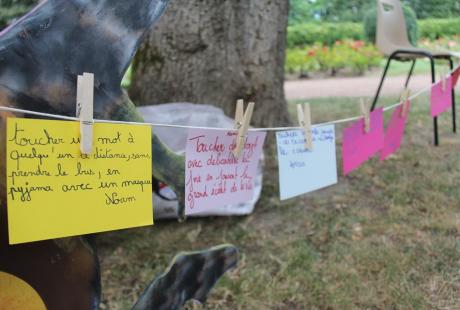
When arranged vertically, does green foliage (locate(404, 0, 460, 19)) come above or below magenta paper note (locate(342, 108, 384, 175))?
above

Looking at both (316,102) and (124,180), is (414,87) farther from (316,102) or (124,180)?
(124,180)

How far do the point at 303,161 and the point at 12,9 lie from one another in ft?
3.03

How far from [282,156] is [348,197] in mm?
1201

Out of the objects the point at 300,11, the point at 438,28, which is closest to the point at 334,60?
the point at 438,28

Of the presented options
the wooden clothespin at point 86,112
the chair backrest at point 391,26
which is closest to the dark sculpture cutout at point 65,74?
the wooden clothespin at point 86,112

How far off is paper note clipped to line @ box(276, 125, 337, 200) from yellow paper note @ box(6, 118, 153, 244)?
1.42 ft

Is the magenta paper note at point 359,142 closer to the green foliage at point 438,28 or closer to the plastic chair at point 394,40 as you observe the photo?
the plastic chair at point 394,40

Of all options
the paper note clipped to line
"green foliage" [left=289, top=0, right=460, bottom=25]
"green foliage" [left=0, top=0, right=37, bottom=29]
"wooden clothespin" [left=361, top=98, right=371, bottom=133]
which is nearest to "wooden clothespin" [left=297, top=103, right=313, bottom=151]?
the paper note clipped to line

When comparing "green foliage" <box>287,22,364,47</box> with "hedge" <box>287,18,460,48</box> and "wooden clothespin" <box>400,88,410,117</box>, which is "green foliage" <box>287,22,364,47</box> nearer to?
"hedge" <box>287,18,460,48</box>

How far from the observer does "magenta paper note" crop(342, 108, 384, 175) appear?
150 centimetres

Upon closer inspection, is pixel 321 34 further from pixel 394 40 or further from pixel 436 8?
pixel 394 40

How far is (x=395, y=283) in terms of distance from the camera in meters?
1.65

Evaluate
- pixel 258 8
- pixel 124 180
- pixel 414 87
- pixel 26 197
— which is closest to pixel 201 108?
pixel 258 8

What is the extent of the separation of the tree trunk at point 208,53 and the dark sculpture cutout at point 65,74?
4.06 feet
